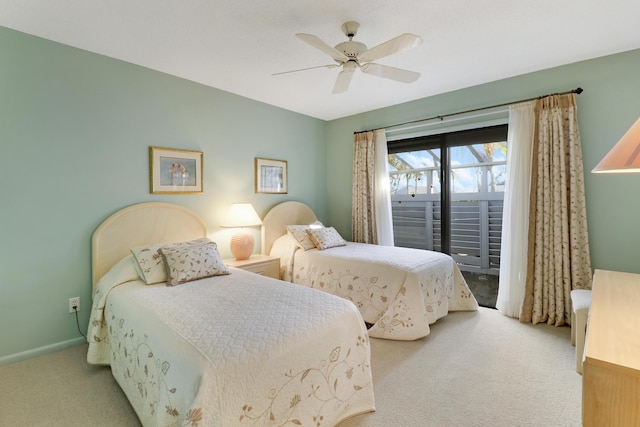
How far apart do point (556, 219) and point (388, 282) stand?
166 centimetres

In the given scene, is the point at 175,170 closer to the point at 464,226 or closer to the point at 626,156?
the point at 626,156

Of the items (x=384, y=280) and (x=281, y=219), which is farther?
(x=281, y=219)

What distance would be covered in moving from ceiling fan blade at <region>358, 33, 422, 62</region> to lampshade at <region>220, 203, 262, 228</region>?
2004 mm

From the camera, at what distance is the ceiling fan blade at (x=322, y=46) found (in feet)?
5.97

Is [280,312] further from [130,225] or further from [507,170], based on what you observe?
[507,170]

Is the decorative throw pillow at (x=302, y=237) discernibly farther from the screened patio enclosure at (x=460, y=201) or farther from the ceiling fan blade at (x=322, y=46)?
the ceiling fan blade at (x=322, y=46)

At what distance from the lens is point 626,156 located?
111cm

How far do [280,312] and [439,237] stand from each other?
2713 mm

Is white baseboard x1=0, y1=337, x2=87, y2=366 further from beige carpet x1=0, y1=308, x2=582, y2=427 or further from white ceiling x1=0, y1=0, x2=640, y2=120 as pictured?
white ceiling x1=0, y1=0, x2=640, y2=120

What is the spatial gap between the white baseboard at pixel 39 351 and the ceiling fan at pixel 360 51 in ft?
9.67

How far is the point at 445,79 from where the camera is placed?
312cm

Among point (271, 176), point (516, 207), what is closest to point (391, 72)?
point (516, 207)

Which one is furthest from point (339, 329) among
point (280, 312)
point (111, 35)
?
point (111, 35)

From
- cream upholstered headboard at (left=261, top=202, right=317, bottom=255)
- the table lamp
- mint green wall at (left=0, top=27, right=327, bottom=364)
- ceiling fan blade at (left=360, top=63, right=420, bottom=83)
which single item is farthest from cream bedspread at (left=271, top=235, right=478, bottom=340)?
ceiling fan blade at (left=360, top=63, right=420, bottom=83)
